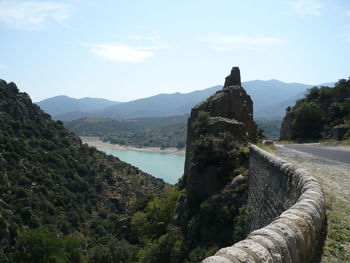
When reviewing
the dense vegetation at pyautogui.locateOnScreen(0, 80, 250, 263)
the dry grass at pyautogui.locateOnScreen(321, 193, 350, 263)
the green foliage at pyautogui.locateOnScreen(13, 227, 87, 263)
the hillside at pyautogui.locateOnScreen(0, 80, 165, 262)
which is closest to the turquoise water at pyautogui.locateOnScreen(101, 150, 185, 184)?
the dense vegetation at pyautogui.locateOnScreen(0, 80, 250, 263)

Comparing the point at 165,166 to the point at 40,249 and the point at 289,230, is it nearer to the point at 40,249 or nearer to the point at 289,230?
the point at 40,249

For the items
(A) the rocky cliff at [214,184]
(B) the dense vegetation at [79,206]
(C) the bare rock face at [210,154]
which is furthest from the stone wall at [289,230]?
(C) the bare rock face at [210,154]

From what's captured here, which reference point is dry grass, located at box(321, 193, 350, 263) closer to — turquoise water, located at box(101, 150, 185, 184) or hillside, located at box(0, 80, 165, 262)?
hillside, located at box(0, 80, 165, 262)

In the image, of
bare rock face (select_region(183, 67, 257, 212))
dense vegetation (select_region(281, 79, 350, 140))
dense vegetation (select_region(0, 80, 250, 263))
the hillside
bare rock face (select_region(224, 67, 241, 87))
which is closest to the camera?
dense vegetation (select_region(0, 80, 250, 263))

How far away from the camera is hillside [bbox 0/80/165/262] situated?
37625 mm

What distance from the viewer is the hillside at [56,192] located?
37.6 meters

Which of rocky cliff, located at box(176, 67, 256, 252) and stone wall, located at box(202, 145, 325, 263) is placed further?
rocky cliff, located at box(176, 67, 256, 252)

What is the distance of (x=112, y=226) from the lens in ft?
166

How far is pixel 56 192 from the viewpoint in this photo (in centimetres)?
5297

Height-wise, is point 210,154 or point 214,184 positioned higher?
point 210,154

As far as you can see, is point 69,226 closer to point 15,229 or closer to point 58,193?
point 58,193

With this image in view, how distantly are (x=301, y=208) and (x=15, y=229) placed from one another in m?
40.0

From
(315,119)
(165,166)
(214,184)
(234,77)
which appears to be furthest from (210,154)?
(165,166)

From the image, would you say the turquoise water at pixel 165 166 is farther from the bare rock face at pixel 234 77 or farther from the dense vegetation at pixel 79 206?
the bare rock face at pixel 234 77
